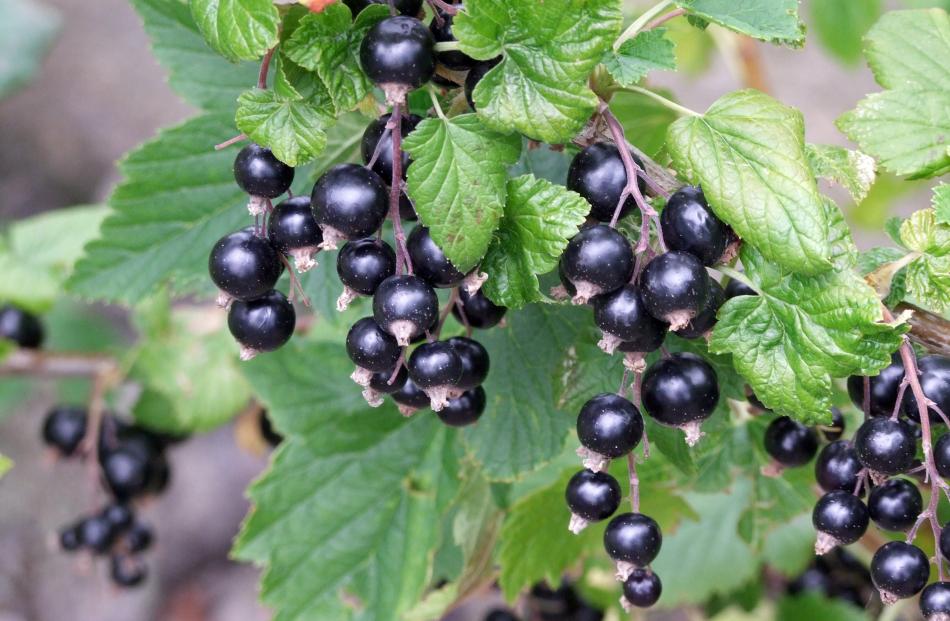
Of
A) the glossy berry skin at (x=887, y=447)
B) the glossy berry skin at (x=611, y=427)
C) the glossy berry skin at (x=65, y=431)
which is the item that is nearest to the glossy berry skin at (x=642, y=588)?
the glossy berry skin at (x=611, y=427)

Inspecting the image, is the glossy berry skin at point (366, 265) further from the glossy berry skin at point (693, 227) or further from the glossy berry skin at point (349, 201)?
the glossy berry skin at point (693, 227)

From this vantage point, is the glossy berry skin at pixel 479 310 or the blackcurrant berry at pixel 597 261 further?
the glossy berry skin at pixel 479 310

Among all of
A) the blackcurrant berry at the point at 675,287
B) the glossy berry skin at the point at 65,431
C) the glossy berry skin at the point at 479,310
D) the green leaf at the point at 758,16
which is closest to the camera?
the blackcurrant berry at the point at 675,287

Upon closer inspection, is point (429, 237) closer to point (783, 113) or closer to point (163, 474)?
point (783, 113)

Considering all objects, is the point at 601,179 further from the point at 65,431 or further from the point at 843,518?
the point at 65,431

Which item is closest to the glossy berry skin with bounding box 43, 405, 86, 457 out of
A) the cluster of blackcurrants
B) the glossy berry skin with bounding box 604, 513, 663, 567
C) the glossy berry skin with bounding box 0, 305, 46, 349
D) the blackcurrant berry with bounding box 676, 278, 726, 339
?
the cluster of blackcurrants

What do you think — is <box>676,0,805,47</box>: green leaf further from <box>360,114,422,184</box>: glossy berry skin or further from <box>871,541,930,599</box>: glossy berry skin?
<box>871,541,930,599</box>: glossy berry skin
